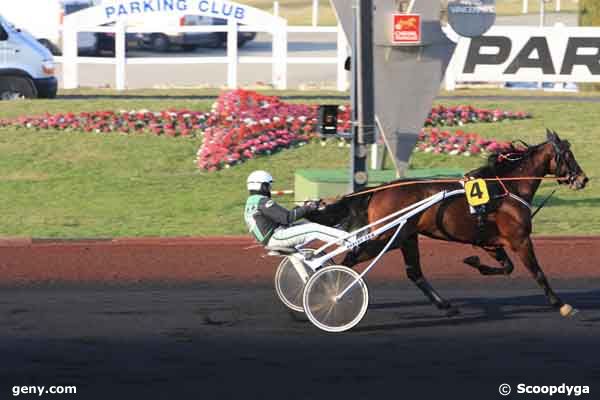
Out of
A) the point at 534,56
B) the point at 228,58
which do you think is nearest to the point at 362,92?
the point at 534,56

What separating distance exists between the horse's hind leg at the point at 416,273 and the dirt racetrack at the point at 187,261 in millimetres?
2057

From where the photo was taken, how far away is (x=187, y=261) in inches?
526

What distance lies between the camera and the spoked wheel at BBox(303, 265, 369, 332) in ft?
33.6

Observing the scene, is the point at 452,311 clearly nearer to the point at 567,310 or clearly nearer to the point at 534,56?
the point at 567,310

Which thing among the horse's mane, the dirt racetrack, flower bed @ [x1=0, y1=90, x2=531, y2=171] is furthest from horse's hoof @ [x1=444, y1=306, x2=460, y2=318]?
flower bed @ [x1=0, y1=90, x2=531, y2=171]

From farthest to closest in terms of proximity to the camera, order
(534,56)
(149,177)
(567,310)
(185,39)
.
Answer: (185,39) < (534,56) < (149,177) < (567,310)

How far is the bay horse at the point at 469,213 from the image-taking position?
10.8 meters

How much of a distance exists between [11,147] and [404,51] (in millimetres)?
6758

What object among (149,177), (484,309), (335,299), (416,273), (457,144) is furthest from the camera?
(457,144)

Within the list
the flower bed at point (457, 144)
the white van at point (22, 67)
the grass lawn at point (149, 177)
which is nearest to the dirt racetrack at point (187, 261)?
the grass lawn at point (149, 177)

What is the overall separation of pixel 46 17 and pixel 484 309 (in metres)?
28.3

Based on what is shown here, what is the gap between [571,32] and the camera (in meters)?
24.2

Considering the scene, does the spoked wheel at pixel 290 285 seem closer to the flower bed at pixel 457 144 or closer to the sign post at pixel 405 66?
the sign post at pixel 405 66

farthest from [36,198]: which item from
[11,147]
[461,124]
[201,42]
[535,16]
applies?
[535,16]
